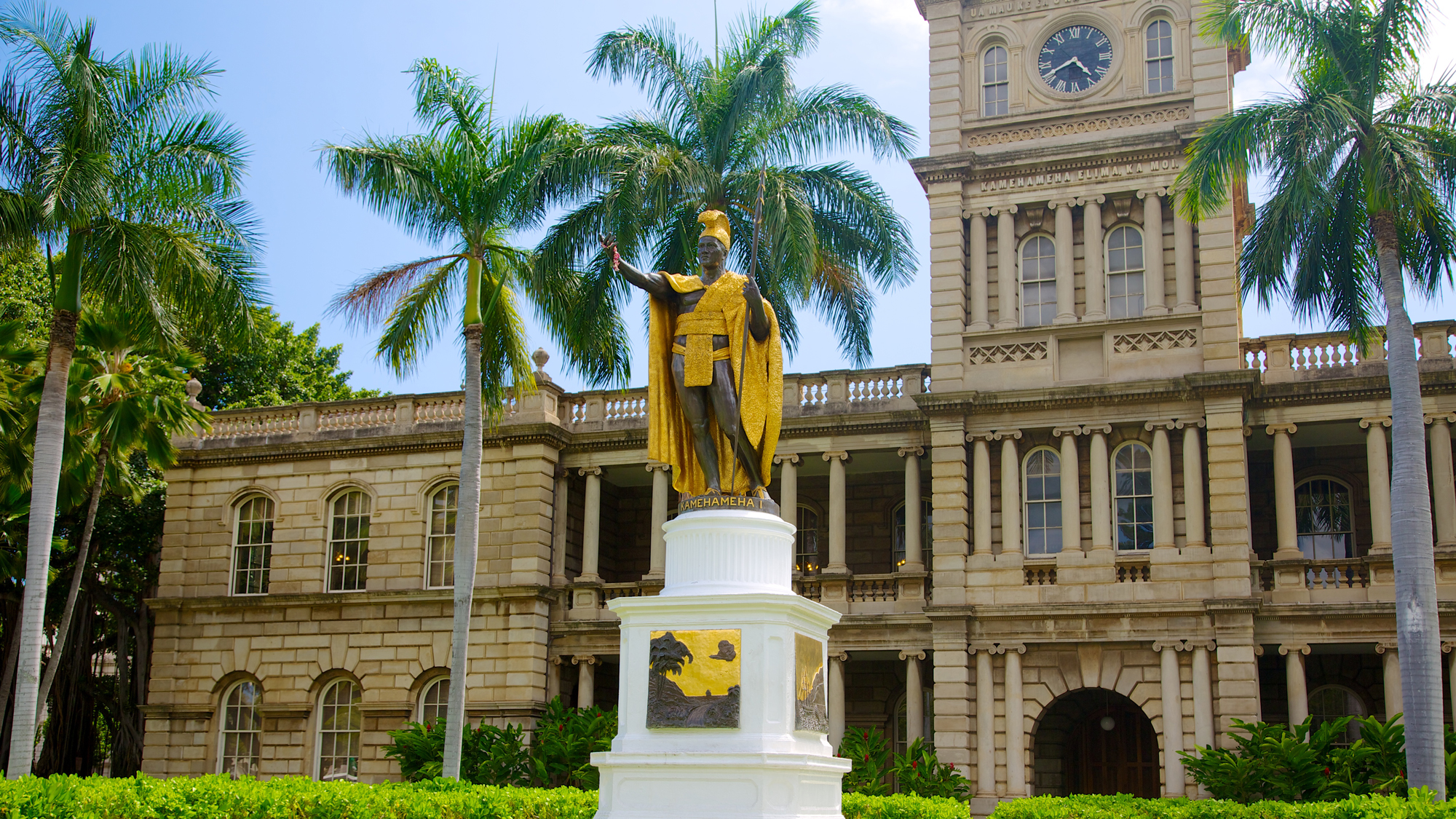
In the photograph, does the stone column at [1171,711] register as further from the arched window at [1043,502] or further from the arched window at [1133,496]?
the arched window at [1043,502]

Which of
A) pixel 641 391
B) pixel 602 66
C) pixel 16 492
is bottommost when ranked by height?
pixel 16 492

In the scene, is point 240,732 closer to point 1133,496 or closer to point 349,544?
point 349,544

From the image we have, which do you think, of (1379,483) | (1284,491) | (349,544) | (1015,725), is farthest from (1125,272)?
(349,544)

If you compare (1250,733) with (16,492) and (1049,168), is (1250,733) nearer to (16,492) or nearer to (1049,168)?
(1049,168)

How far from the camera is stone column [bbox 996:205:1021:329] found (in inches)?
1054

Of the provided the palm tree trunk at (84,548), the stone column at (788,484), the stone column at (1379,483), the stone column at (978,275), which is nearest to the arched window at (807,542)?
the stone column at (788,484)

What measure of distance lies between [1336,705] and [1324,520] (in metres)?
3.40

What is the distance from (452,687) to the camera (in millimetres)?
21281

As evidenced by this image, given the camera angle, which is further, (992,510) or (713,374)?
(992,510)

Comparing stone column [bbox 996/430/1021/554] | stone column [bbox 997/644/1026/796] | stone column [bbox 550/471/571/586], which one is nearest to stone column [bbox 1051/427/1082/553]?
stone column [bbox 996/430/1021/554]

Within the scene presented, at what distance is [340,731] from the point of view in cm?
2977

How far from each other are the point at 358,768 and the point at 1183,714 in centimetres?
1598

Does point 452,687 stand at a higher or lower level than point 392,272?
lower

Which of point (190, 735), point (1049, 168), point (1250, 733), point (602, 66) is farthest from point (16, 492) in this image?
point (1250, 733)
